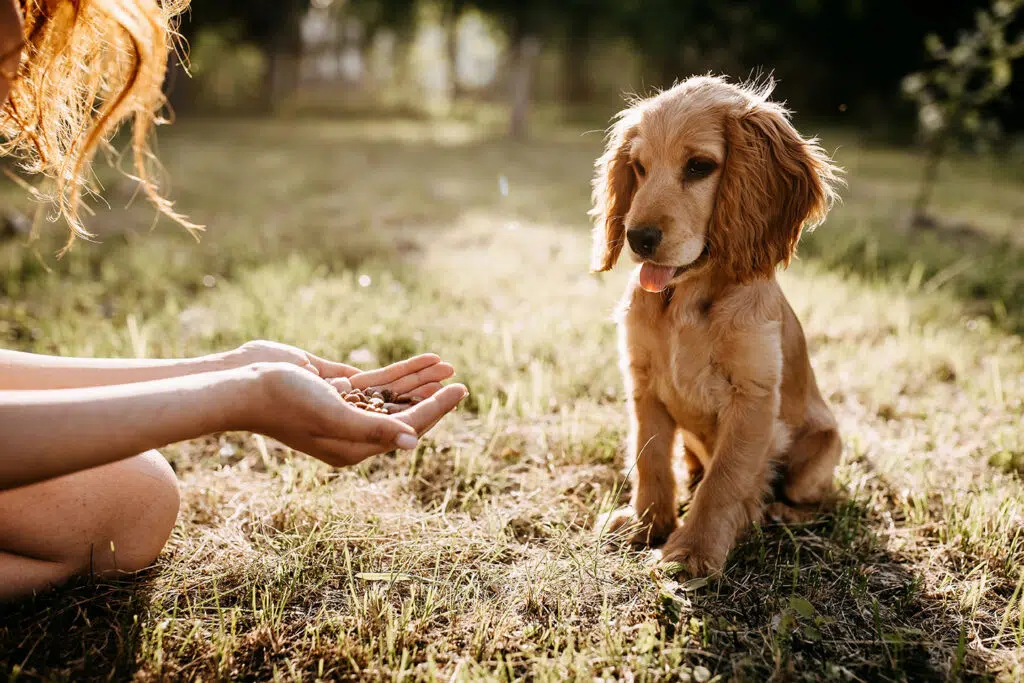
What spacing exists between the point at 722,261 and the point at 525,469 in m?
1.03

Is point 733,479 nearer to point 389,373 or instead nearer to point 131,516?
point 389,373

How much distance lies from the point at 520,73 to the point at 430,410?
13.9 meters

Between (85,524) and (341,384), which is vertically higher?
(341,384)

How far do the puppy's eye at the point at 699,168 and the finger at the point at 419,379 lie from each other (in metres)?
0.99

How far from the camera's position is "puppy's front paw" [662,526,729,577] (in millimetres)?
2092

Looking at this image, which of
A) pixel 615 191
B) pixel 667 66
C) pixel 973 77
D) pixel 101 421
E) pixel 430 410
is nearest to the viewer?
pixel 101 421

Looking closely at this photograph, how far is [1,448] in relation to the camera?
1.26 metres

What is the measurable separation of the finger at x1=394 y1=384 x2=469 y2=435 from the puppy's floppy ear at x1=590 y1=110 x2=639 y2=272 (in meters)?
0.91

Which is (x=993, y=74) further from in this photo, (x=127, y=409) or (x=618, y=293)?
(x=127, y=409)

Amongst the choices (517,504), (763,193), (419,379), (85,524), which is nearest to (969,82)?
(763,193)

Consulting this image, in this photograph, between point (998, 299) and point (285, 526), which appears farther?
point (998, 299)

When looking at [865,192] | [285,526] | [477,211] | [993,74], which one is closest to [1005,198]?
[865,192]

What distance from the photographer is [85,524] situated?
191 centimetres

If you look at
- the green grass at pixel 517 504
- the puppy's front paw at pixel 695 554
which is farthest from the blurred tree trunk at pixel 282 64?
the puppy's front paw at pixel 695 554
